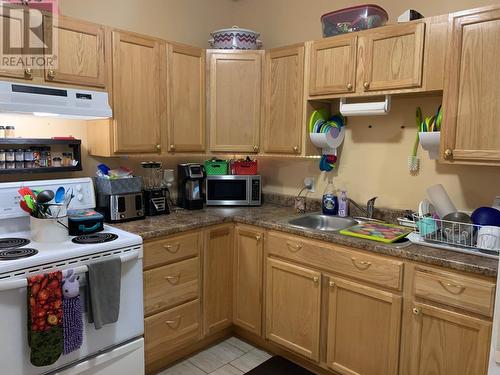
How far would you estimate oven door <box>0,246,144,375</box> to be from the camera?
1.63 meters

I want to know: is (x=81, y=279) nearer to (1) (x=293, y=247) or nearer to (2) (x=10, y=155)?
(2) (x=10, y=155)

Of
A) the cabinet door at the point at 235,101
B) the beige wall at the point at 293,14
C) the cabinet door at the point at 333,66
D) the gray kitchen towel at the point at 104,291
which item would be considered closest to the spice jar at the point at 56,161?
the gray kitchen towel at the point at 104,291

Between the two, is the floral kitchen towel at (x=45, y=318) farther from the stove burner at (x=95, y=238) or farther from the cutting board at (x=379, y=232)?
the cutting board at (x=379, y=232)

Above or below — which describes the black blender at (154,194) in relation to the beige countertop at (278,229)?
above

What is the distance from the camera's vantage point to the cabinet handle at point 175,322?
2396 millimetres

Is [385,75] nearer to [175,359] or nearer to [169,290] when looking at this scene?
[169,290]

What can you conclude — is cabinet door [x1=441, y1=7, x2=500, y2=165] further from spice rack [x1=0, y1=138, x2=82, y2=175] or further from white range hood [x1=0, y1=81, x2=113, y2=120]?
spice rack [x1=0, y1=138, x2=82, y2=175]

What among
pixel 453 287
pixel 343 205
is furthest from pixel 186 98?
pixel 453 287

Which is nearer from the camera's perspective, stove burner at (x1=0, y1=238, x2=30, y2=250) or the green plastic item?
stove burner at (x1=0, y1=238, x2=30, y2=250)

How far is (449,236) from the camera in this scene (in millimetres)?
1987

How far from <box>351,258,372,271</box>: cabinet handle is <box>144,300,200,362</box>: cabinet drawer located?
3.59 ft

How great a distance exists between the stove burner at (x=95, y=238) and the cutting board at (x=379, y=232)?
1.30m

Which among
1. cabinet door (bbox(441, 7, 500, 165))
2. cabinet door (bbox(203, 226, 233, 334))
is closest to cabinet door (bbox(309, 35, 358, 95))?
cabinet door (bbox(441, 7, 500, 165))

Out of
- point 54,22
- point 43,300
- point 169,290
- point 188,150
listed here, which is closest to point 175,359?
point 169,290
